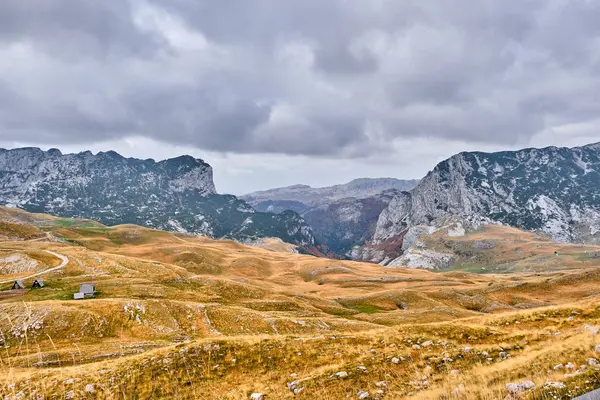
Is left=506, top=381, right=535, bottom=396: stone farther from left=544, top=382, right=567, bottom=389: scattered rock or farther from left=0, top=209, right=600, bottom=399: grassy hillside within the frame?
left=544, top=382, right=567, bottom=389: scattered rock

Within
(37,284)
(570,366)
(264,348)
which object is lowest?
(37,284)

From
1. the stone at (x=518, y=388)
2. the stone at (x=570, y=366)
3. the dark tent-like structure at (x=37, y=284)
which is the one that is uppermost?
the stone at (x=518, y=388)

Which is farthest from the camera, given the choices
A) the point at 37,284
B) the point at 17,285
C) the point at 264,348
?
the point at 37,284

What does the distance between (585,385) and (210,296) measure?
73.3 metres

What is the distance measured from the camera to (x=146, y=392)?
21234mm

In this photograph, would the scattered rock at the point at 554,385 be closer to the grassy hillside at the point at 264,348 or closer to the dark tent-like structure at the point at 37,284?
the grassy hillside at the point at 264,348

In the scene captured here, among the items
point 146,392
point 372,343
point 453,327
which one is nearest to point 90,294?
point 146,392

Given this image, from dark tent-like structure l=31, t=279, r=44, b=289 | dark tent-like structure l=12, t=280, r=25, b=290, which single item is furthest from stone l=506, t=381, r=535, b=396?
dark tent-like structure l=12, t=280, r=25, b=290

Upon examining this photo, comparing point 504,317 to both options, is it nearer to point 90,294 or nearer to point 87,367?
point 87,367

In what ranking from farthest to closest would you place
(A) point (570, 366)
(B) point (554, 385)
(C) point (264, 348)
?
(C) point (264, 348), (A) point (570, 366), (B) point (554, 385)

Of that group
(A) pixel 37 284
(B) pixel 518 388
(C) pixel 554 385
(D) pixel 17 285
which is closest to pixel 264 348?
(B) pixel 518 388

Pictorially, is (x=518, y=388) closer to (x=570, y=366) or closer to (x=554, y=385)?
(x=554, y=385)

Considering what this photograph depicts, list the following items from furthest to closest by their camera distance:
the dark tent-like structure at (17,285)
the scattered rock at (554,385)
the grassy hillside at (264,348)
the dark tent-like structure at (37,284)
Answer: the dark tent-like structure at (37,284) → the dark tent-like structure at (17,285) → the grassy hillside at (264,348) → the scattered rock at (554,385)

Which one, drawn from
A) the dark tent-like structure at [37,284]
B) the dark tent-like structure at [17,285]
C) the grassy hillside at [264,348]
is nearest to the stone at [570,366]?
the grassy hillside at [264,348]
